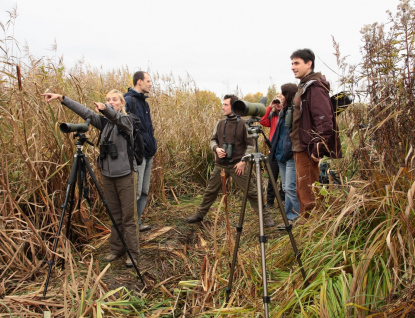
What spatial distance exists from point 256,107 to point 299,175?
53.3 inches

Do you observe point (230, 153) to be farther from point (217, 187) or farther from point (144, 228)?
point (144, 228)

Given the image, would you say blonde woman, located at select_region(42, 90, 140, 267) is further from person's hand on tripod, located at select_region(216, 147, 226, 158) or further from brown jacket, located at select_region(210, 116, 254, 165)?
brown jacket, located at select_region(210, 116, 254, 165)

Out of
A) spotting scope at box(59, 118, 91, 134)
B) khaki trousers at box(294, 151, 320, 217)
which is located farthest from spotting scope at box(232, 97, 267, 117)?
spotting scope at box(59, 118, 91, 134)

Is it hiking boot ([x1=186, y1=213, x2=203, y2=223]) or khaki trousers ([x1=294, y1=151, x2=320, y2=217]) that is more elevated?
khaki trousers ([x1=294, y1=151, x2=320, y2=217])

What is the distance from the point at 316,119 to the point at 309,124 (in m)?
0.15

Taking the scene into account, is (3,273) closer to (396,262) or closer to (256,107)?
(256,107)

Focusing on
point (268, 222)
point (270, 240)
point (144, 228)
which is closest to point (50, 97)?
point (144, 228)

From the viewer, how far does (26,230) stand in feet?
9.39

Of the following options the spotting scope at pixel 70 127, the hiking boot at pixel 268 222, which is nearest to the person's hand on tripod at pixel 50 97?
the spotting scope at pixel 70 127

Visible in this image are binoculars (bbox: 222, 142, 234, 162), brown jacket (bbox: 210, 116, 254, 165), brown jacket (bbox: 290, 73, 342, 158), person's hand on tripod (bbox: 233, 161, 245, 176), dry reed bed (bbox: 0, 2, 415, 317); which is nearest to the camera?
dry reed bed (bbox: 0, 2, 415, 317)

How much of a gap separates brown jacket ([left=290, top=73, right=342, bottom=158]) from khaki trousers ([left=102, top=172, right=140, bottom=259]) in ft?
6.26

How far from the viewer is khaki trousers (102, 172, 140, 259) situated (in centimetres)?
332

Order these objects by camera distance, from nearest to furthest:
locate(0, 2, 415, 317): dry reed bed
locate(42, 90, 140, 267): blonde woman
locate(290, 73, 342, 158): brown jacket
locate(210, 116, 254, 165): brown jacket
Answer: locate(0, 2, 415, 317): dry reed bed → locate(290, 73, 342, 158): brown jacket → locate(42, 90, 140, 267): blonde woman → locate(210, 116, 254, 165): brown jacket

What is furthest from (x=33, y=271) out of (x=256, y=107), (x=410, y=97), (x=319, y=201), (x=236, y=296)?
(x=410, y=97)
